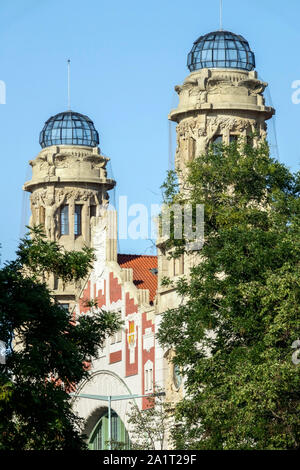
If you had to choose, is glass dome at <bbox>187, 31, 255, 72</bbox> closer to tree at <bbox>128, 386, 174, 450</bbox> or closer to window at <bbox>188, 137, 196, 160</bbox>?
window at <bbox>188, 137, 196, 160</bbox>

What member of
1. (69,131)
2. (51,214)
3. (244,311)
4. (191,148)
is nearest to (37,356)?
(244,311)

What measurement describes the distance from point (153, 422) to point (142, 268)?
53.5 ft

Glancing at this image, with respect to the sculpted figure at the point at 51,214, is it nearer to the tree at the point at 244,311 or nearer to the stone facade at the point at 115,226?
the stone facade at the point at 115,226

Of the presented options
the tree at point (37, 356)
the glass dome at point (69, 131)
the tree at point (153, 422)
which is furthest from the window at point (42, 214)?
the tree at point (37, 356)

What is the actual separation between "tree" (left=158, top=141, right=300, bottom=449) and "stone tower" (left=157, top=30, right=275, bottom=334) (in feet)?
65.3

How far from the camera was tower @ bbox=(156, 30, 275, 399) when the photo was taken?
72.7 metres

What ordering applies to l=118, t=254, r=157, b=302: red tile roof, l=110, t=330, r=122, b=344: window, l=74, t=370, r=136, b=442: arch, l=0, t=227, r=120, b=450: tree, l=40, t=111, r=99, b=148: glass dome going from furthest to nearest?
l=40, t=111, r=99, b=148: glass dome < l=118, t=254, r=157, b=302: red tile roof < l=110, t=330, r=122, b=344: window < l=74, t=370, r=136, b=442: arch < l=0, t=227, r=120, b=450: tree

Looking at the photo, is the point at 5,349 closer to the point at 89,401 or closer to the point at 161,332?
the point at 161,332

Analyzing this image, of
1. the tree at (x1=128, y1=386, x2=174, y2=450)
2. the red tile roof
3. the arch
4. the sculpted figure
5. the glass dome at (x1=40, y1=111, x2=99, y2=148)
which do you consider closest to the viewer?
the tree at (x1=128, y1=386, x2=174, y2=450)

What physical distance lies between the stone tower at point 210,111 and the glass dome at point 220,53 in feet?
0.16

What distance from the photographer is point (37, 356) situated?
4312 cm

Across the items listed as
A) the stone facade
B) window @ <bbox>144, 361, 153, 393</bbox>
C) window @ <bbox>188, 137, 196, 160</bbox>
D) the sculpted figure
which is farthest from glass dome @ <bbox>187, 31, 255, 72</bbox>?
the sculpted figure
